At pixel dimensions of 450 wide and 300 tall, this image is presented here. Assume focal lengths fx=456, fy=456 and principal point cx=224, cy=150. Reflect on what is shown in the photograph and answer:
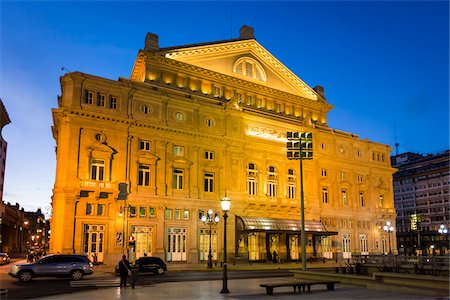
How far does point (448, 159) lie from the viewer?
114000 millimetres

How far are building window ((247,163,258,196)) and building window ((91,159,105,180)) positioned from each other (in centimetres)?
1836

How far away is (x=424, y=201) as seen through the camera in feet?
388

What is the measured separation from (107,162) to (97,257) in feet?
31.1

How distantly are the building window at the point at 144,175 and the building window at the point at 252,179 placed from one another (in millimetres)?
13372

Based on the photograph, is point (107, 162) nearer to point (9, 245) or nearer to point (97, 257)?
point (97, 257)

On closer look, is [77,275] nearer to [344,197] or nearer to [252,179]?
[252,179]

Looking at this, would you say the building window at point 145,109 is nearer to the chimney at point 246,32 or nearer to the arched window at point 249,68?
the arched window at point 249,68

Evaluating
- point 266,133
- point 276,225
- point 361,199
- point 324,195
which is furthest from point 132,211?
point 361,199

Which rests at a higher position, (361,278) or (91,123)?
(91,123)

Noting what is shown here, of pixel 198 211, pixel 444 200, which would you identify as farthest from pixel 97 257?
pixel 444 200

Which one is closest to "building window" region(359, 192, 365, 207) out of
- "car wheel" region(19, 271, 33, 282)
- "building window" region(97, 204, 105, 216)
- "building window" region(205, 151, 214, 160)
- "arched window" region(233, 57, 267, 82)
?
"arched window" region(233, 57, 267, 82)

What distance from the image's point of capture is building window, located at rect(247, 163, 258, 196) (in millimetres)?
56531

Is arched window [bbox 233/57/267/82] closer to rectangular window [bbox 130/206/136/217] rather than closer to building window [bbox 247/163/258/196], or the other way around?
building window [bbox 247/163/258/196]

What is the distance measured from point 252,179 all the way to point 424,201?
78.6 metres
